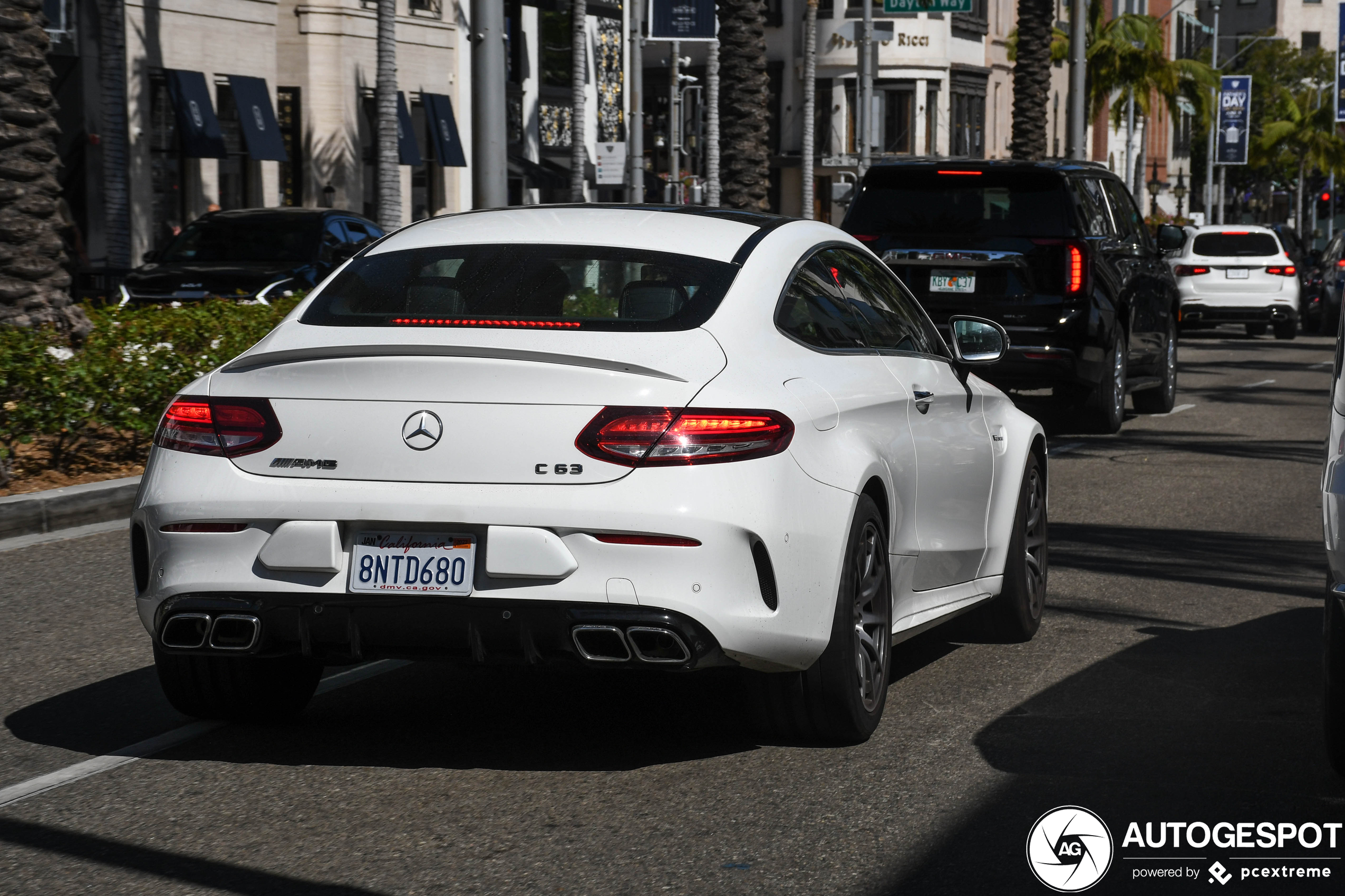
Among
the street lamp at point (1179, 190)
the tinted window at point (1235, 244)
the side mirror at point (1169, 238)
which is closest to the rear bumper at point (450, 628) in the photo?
the side mirror at point (1169, 238)

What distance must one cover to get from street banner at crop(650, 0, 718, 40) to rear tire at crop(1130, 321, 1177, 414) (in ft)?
66.4

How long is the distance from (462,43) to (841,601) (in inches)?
1548

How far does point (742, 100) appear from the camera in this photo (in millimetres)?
25422

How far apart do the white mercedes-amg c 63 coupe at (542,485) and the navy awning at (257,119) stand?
31089mm

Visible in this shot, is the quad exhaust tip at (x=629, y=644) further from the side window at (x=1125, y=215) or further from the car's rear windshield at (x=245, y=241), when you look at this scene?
the car's rear windshield at (x=245, y=241)

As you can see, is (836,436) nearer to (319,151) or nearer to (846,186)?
(846,186)

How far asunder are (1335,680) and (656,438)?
1810 millimetres

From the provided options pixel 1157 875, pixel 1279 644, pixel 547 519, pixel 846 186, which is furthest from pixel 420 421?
pixel 846 186

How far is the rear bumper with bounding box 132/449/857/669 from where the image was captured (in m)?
5.10

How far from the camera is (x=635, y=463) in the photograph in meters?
5.12

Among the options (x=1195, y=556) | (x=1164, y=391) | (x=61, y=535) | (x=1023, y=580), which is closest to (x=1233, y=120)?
(x=1164, y=391)

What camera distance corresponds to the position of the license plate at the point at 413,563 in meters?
5.14

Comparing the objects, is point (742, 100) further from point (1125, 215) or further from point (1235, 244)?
point (1235, 244)

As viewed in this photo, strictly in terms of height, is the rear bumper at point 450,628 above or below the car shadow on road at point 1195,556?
above
